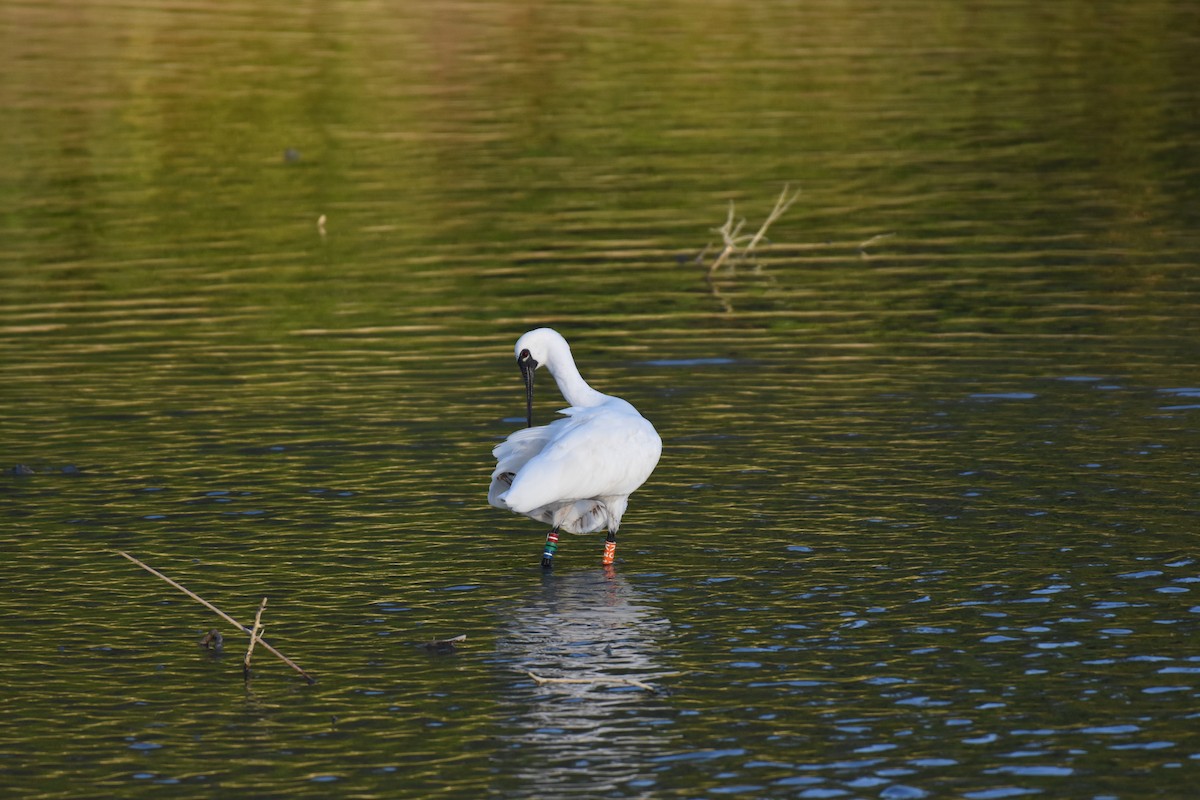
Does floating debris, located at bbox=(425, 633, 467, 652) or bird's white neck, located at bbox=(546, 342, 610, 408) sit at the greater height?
bird's white neck, located at bbox=(546, 342, 610, 408)

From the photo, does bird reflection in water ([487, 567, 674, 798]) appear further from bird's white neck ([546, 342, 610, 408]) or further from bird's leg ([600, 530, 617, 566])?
bird's white neck ([546, 342, 610, 408])

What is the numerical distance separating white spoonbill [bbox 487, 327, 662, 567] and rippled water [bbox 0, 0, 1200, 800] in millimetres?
450

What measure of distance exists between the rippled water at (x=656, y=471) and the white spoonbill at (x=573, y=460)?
0.45m

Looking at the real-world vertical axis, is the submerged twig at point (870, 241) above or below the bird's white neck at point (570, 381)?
above

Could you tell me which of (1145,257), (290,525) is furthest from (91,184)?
(290,525)

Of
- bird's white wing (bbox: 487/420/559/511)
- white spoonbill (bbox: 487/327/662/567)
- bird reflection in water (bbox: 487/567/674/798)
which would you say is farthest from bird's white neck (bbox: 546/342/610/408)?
bird reflection in water (bbox: 487/567/674/798)

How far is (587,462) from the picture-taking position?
13.0 metres

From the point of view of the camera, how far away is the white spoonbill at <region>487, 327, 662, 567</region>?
13.0m

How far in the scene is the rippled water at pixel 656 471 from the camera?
10.3 m

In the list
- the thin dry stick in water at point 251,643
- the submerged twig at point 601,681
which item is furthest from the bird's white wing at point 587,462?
the thin dry stick in water at point 251,643

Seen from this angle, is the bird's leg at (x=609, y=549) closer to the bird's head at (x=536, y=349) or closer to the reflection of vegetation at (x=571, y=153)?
the bird's head at (x=536, y=349)

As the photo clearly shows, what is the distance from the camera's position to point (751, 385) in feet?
62.1

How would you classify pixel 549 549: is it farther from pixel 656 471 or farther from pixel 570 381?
pixel 656 471

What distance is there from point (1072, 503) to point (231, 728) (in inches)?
267
